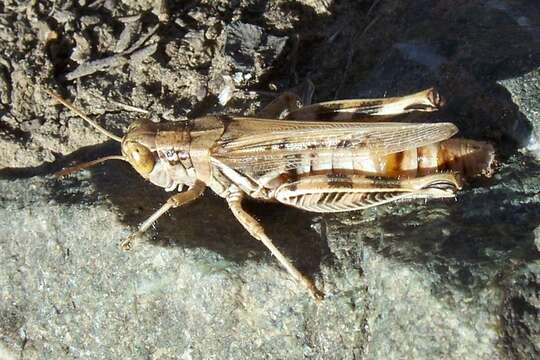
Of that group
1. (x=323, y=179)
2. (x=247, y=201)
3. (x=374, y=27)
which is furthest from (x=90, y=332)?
(x=374, y=27)

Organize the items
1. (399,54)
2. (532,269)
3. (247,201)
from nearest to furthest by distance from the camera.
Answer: (532,269) < (247,201) < (399,54)

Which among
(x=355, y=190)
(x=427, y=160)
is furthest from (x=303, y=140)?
(x=427, y=160)

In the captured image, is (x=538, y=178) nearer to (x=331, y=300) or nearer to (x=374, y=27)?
(x=331, y=300)

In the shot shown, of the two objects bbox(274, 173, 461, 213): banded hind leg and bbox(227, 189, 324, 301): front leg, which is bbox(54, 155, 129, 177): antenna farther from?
bbox(274, 173, 461, 213): banded hind leg

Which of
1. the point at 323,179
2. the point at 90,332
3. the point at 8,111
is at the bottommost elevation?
the point at 90,332

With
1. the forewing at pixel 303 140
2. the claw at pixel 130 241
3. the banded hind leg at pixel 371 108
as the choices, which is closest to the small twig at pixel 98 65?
the forewing at pixel 303 140

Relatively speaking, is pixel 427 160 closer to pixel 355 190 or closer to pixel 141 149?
pixel 355 190

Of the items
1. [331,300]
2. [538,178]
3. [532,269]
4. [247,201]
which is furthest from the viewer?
[247,201]
